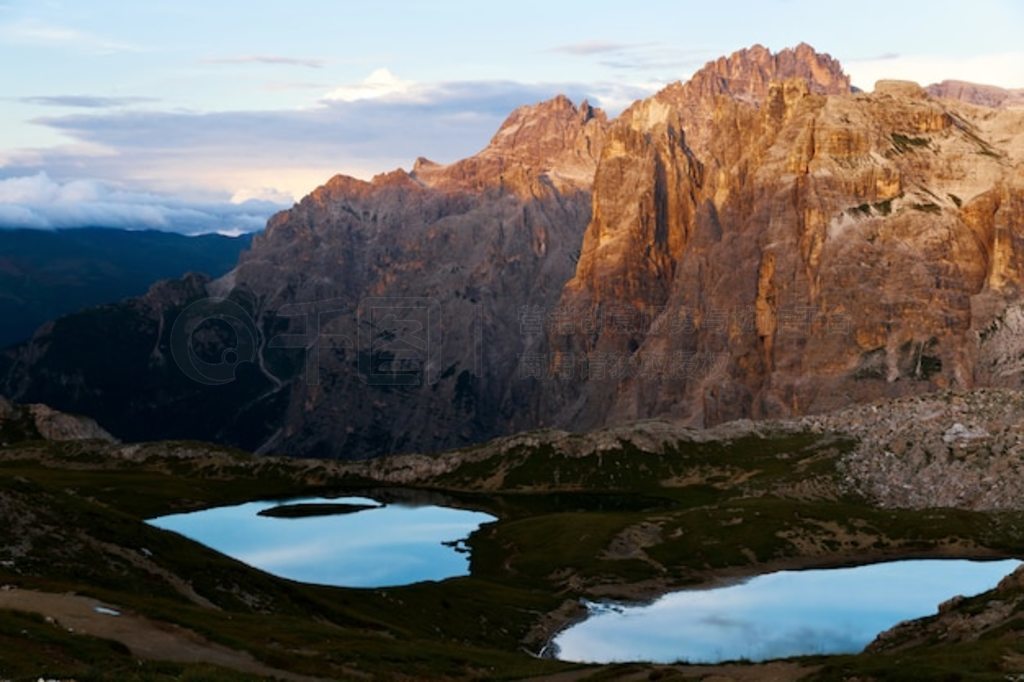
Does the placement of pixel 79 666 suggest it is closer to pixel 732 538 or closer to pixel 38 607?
pixel 38 607

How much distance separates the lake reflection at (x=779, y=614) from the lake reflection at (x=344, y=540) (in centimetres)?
2548

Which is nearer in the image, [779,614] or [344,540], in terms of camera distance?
[779,614]

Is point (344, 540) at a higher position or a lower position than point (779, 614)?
lower

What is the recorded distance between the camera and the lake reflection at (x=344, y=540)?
129m

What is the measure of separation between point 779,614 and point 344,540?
2477 inches

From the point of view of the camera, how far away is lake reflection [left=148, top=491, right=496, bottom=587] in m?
129

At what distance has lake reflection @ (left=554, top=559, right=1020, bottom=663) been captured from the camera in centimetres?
9744

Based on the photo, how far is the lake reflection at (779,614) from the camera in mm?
97438

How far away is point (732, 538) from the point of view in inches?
6088

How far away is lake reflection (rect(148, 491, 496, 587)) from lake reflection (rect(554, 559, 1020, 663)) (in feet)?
83.6

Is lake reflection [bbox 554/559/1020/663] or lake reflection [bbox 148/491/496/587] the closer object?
lake reflection [bbox 554/559/1020/663]

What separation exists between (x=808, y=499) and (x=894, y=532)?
42153mm

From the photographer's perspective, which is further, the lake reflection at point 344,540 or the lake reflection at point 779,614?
the lake reflection at point 344,540

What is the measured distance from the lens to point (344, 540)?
500ft
